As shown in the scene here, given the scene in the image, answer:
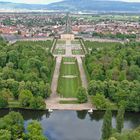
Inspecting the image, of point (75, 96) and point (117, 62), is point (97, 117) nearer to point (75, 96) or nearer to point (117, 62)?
point (75, 96)

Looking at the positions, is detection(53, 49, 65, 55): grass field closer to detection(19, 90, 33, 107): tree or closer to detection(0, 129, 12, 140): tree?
detection(19, 90, 33, 107): tree

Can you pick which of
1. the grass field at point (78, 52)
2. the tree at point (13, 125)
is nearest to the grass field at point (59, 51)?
the grass field at point (78, 52)

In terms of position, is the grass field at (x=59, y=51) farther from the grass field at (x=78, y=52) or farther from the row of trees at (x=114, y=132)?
the row of trees at (x=114, y=132)

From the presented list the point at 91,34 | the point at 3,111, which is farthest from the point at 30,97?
the point at 91,34

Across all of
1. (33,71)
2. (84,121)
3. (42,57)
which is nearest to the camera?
(84,121)

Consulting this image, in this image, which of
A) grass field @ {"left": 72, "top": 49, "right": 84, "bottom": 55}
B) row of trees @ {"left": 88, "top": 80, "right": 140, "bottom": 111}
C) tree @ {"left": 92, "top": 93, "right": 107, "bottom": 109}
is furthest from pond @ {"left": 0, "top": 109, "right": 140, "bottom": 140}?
grass field @ {"left": 72, "top": 49, "right": 84, "bottom": 55}

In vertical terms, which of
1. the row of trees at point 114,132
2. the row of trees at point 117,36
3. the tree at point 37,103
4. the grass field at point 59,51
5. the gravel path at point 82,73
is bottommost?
the row of trees at point 117,36
